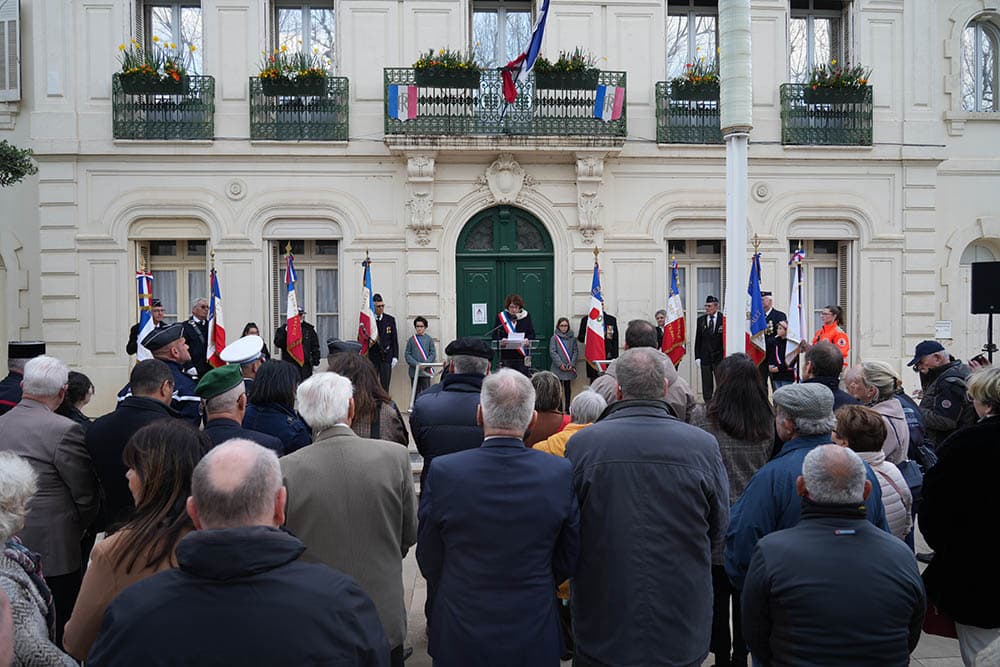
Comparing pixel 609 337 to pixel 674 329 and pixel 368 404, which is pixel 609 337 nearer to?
pixel 674 329

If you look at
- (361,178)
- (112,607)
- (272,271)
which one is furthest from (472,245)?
(112,607)

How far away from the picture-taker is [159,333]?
5.30 meters

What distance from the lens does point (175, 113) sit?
532 inches

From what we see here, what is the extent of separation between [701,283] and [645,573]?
12.2 metres

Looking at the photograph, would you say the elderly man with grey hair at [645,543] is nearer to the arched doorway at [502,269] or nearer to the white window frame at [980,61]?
the arched doorway at [502,269]

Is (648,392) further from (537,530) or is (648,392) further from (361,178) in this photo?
(361,178)

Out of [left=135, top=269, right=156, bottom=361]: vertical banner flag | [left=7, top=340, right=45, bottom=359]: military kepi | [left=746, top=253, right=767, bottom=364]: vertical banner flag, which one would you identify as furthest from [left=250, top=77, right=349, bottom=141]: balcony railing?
[left=7, top=340, right=45, bottom=359]: military kepi

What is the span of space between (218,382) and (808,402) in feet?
9.39

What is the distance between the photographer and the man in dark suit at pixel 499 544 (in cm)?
289

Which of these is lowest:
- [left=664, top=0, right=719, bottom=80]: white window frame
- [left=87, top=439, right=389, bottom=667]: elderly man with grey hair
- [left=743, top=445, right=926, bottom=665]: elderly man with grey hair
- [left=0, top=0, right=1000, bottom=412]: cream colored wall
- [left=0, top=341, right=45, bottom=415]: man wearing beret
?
[left=743, top=445, right=926, bottom=665]: elderly man with grey hair

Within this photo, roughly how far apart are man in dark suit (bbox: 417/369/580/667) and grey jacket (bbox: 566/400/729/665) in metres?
0.16

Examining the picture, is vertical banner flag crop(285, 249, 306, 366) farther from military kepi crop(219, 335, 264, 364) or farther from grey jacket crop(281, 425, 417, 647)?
grey jacket crop(281, 425, 417, 647)

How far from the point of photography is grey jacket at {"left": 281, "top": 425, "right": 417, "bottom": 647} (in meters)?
3.15

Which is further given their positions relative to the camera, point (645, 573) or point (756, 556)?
point (645, 573)
